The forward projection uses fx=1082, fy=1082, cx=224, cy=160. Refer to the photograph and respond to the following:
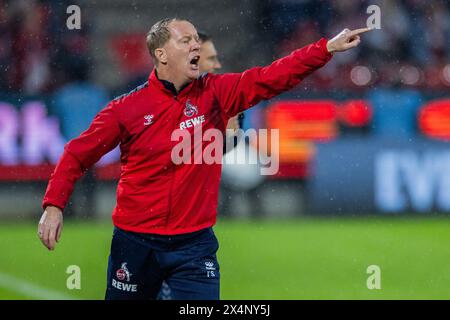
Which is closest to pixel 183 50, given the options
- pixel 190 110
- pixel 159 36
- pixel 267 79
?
pixel 159 36

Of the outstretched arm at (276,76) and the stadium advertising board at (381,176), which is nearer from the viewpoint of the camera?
the outstretched arm at (276,76)

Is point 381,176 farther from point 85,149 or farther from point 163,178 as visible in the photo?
point 85,149

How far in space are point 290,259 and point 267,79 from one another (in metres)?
4.89

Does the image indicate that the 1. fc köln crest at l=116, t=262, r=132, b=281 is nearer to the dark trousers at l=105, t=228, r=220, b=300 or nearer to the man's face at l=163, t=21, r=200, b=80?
the dark trousers at l=105, t=228, r=220, b=300

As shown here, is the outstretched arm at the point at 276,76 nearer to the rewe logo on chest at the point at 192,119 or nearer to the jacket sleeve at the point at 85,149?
the rewe logo on chest at the point at 192,119

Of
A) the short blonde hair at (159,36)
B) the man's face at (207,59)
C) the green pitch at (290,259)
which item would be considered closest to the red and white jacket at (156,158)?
the short blonde hair at (159,36)

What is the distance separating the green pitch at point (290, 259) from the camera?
861 centimetres

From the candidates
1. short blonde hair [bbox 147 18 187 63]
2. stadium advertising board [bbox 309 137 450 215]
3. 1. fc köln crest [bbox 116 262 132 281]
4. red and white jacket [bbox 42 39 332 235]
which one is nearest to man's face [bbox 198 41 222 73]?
short blonde hair [bbox 147 18 187 63]

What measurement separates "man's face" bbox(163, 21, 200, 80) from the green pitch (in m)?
3.04

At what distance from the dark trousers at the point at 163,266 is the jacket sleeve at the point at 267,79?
695 mm

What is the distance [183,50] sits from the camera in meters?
5.72

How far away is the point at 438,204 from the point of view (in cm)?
1246
